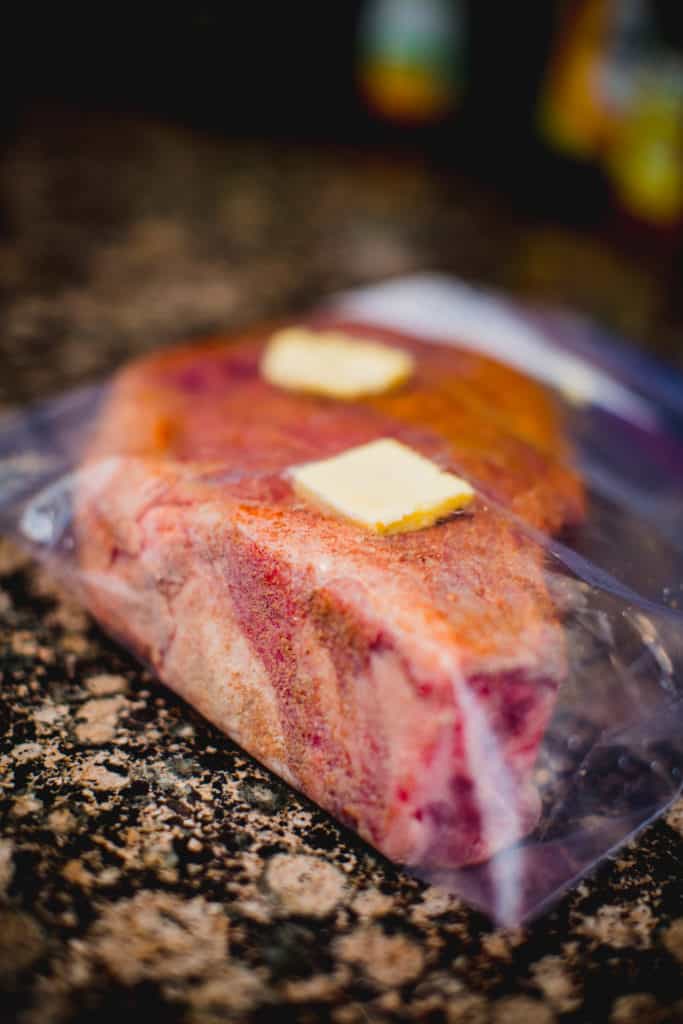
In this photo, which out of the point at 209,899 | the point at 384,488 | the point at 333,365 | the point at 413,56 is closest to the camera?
the point at 209,899

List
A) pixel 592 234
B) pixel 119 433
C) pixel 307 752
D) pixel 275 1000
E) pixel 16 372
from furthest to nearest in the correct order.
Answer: pixel 592 234 < pixel 16 372 < pixel 119 433 < pixel 307 752 < pixel 275 1000

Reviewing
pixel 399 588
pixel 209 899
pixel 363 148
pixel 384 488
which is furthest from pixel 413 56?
pixel 209 899

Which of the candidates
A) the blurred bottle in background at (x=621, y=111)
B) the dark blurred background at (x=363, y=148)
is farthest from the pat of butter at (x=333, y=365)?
the blurred bottle in background at (x=621, y=111)

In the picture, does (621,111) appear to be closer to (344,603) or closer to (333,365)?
(333,365)

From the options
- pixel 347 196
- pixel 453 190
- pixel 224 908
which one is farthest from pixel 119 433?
pixel 453 190

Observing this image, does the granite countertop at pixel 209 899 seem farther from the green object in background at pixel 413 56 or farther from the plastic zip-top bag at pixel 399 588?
the green object in background at pixel 413 56

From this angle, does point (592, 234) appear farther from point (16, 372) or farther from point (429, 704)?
point (429, 704)
